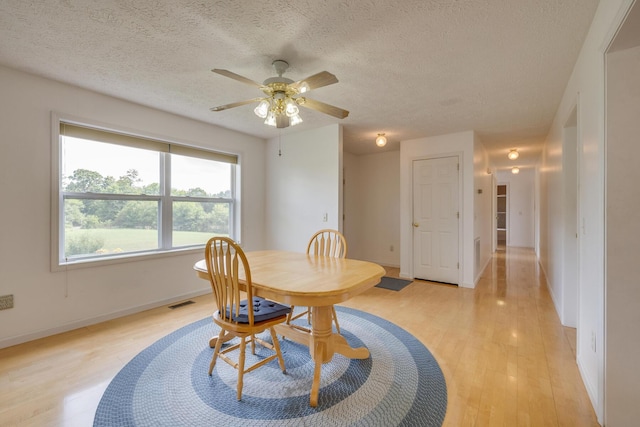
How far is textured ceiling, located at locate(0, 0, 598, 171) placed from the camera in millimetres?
1595

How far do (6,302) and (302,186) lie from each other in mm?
3203

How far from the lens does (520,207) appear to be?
8141 millimetres

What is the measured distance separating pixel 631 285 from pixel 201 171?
4.14 meters

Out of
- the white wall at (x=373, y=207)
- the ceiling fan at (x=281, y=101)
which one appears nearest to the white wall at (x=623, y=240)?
the ceiling fan at (x=281, y=101)

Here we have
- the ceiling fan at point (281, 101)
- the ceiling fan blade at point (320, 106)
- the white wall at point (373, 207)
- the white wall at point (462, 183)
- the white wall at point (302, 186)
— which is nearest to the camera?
the ceiling fan at point (281, 101)

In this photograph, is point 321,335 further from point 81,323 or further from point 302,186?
point 302,186

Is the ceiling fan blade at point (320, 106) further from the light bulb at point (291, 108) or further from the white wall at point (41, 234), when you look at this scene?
the white wall at point (41, 234)

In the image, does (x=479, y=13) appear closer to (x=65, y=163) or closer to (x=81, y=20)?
(x=81, y=20)

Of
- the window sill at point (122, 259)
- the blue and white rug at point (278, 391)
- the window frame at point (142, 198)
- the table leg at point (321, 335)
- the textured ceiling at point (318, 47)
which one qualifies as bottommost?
the blue and white rug at point (278, 391)

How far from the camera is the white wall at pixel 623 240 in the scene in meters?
1.35

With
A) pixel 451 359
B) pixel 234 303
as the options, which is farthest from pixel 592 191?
pixel 234 303

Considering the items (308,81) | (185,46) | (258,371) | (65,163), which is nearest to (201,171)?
(65,163)

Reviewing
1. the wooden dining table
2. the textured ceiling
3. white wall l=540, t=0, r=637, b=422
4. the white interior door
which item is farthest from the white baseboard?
white wall l=540, t=0, r=637, b=422

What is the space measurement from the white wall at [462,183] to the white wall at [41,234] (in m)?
3.66
